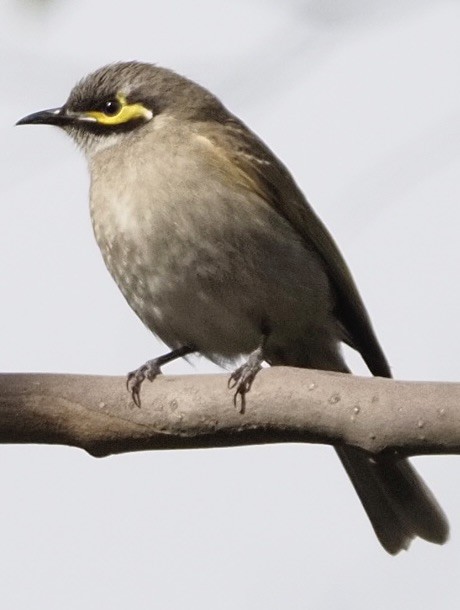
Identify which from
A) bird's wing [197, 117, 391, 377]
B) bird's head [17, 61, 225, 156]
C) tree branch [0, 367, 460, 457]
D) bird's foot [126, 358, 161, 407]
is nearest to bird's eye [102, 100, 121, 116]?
bird's head [17, 61, 225, 156]

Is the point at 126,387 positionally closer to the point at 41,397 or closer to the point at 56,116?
the point at 41,397

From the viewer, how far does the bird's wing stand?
617cm

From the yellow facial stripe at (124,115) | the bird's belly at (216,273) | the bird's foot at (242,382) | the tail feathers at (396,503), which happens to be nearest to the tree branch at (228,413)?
the bird's foot at (242,382)

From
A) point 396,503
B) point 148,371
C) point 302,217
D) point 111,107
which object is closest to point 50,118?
point 111,107

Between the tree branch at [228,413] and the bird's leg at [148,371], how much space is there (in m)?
0.03

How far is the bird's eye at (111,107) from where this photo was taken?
6.61m

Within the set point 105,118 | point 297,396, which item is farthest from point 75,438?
point 105,118

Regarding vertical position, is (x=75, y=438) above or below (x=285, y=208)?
below

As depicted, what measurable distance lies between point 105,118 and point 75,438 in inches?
113

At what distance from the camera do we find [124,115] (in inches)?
258

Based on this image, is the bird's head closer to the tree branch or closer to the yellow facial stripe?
the yellow facial stripe

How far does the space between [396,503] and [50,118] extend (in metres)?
2.74

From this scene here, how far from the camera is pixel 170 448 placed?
4.29 metres

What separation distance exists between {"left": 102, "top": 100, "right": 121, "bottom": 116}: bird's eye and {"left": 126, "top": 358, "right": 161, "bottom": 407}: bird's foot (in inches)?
61.6
